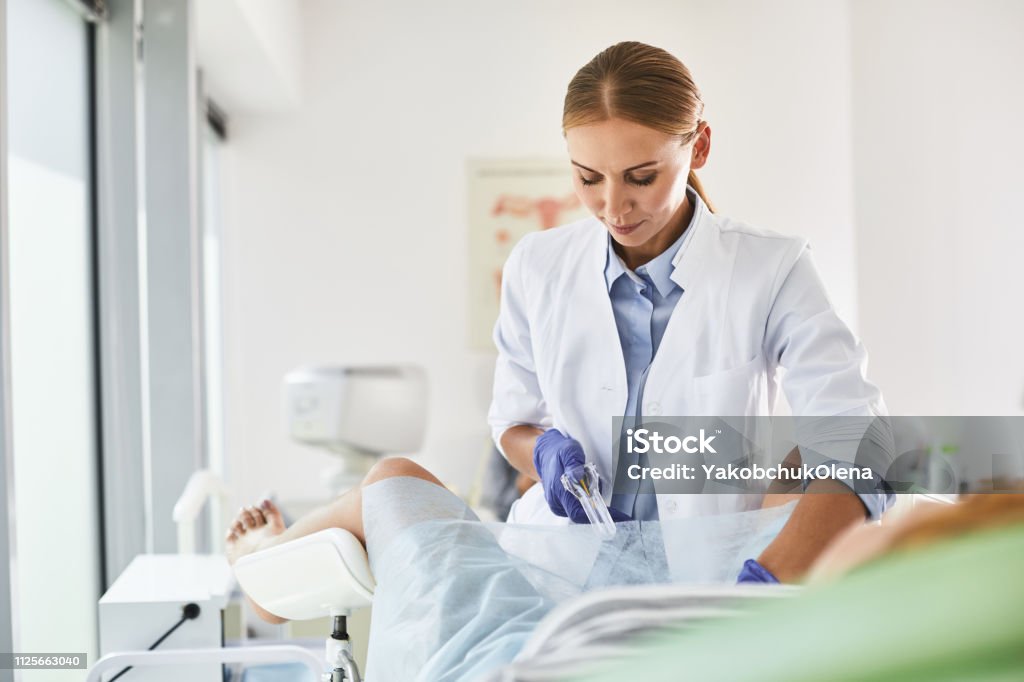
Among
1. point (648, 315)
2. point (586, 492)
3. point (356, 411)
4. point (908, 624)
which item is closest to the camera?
point (908, 624)

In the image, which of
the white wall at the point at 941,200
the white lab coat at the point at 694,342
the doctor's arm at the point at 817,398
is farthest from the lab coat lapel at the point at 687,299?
the white wall at the point at 941,200

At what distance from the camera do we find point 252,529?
165 centimetres

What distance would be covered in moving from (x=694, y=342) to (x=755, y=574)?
44 cm

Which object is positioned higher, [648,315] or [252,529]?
[648,315]

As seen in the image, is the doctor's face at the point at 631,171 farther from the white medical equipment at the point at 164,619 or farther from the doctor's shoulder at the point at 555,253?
the white medical equipment at the point at 164,619

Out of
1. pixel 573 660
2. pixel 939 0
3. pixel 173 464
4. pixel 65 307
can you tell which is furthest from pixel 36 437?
pixel 939 0

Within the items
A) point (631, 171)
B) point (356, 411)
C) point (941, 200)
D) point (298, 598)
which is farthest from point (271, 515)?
point (941, 200)

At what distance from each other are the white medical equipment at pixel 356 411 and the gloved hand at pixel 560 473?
4.57 ft

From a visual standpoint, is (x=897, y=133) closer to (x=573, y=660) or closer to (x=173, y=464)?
(x=173, y=464)

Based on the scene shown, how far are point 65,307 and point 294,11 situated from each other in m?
1.72

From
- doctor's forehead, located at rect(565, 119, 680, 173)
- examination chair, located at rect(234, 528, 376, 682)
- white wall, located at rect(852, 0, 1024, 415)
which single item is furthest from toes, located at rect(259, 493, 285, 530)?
white wall, located at rect(852, 0, 1024, 415)

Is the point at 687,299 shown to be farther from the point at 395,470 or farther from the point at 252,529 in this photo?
the point at 252,529

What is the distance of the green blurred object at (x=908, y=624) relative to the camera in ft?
1.59

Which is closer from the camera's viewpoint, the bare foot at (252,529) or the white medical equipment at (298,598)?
the white medical equipment at (298,598)
